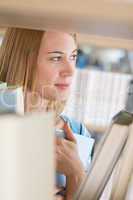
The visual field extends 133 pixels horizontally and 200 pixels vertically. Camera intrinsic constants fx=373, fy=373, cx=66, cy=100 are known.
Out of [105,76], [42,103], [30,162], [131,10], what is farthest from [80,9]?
[105,76]

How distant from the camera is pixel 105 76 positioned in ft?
3.72

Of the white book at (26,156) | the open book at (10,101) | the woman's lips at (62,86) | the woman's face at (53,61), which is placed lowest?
the white book at (26,156)

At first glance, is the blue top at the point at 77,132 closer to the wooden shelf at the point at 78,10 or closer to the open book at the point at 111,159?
the open book at the point at 111,159

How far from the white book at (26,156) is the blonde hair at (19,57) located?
414 mm

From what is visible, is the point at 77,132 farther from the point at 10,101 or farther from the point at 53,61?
the point at 10,101

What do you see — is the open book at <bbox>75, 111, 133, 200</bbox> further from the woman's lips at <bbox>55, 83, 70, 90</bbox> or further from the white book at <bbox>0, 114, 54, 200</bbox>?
the woman's lips at <bbox>55, 83, 70, 90</bbox>

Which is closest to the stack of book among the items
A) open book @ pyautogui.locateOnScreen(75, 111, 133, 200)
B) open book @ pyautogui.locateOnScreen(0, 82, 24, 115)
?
open book @ pyautogui.locateOnScreen(0, 82, 24, 115)

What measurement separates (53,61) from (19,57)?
3.2 inches

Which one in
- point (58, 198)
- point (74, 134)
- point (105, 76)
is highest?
point (105, 76)

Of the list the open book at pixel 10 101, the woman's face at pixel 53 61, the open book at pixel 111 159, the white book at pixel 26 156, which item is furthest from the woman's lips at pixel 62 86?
the white book at pixel 26 156

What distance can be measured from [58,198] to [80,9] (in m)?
0.42

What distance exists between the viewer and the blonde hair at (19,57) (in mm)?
730

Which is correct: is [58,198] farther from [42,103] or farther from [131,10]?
[131,10]

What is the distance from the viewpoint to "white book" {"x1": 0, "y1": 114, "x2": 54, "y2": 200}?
30cm
